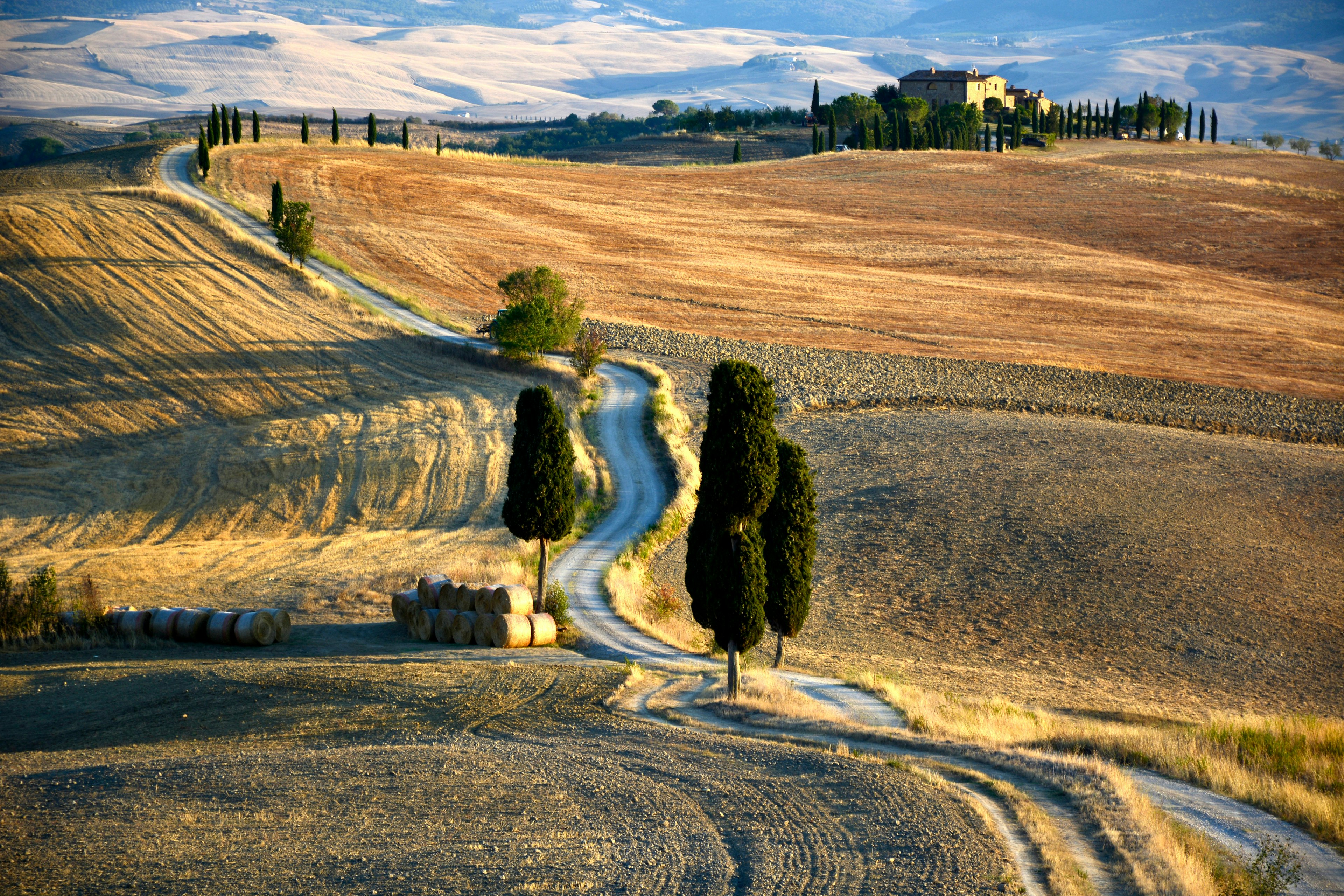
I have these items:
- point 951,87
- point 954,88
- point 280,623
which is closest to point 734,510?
point 280,623

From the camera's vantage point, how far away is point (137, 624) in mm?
23078

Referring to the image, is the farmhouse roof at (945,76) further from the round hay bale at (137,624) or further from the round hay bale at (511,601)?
the round hay bale at (137,624)

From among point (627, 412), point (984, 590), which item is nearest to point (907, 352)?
point (627, 412)

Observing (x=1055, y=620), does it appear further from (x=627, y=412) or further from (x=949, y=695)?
(x=627, y=412)

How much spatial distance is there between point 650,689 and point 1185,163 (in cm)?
12093

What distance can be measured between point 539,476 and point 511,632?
4.15 meters

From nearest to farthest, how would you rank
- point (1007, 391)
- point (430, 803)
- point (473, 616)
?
1. point (430, 803)
2. point (473, 616)
3. point (1007, 391)

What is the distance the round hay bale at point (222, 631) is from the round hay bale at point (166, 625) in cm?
71

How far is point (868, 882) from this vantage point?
461 inches

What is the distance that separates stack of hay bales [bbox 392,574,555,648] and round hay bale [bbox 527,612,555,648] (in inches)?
0.5

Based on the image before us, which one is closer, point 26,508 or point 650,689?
point 650,689

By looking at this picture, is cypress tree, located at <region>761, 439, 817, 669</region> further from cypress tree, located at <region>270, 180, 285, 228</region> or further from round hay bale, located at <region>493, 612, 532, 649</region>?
cypress tree, located at <region>270, 180, 285, 228</region>

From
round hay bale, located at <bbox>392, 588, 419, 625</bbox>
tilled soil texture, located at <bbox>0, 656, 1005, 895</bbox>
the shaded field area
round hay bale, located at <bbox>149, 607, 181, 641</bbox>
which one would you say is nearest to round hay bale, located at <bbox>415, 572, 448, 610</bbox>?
round hay bale, located at <bbox>392, 588, 419, 625</bbox>

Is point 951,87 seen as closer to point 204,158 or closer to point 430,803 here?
point 204,158
